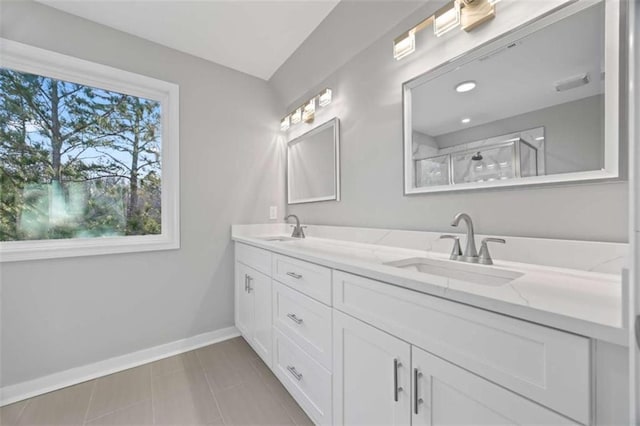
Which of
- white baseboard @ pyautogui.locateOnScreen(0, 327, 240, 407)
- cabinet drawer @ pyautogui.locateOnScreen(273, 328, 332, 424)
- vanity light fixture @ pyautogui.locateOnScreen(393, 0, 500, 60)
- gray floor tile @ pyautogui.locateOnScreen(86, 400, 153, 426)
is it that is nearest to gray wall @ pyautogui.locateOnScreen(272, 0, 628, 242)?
vanity light fixture @ pyautogui.locateOnScreen(393, 0, 500, 60)

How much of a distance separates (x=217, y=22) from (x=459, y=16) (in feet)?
4.98

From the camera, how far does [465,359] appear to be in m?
0.67

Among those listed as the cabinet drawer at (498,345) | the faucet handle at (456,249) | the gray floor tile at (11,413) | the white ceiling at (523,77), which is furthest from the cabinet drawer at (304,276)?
the gray floor tile at (11,413)

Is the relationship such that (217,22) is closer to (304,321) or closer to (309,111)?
(309,111)

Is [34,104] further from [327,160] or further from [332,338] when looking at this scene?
[332,338]

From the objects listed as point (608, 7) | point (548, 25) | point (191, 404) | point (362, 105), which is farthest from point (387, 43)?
point (191, 404)

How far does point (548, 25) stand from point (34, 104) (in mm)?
2764

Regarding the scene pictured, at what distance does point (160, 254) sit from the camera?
6.48 feet

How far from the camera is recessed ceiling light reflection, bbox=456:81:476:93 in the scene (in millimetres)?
1172

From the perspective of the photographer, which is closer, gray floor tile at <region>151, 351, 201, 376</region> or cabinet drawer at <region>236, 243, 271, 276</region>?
cabinet drawer at <region>236, 243, 271, 276</region>

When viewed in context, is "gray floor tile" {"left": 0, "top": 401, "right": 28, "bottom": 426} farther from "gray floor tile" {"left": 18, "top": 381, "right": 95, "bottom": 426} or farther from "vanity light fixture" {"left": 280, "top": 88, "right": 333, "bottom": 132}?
"vanity light fixture" {"left": 280, "top": 88, "right": 333, "bottom": 132}

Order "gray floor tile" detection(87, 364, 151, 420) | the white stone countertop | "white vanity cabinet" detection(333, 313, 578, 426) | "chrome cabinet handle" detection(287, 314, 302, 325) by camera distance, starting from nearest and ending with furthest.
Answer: the white stone countertop, "white vanity cabinet" detection(333, 313, 578, 426), "chrome cabinet handle" detection(287, 314, 302, 325), "gray floor tile" detection(87, 364, 151, 420)

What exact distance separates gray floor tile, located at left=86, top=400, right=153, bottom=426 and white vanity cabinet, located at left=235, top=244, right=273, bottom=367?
655mm

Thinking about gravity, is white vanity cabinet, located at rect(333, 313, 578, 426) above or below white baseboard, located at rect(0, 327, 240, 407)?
above
